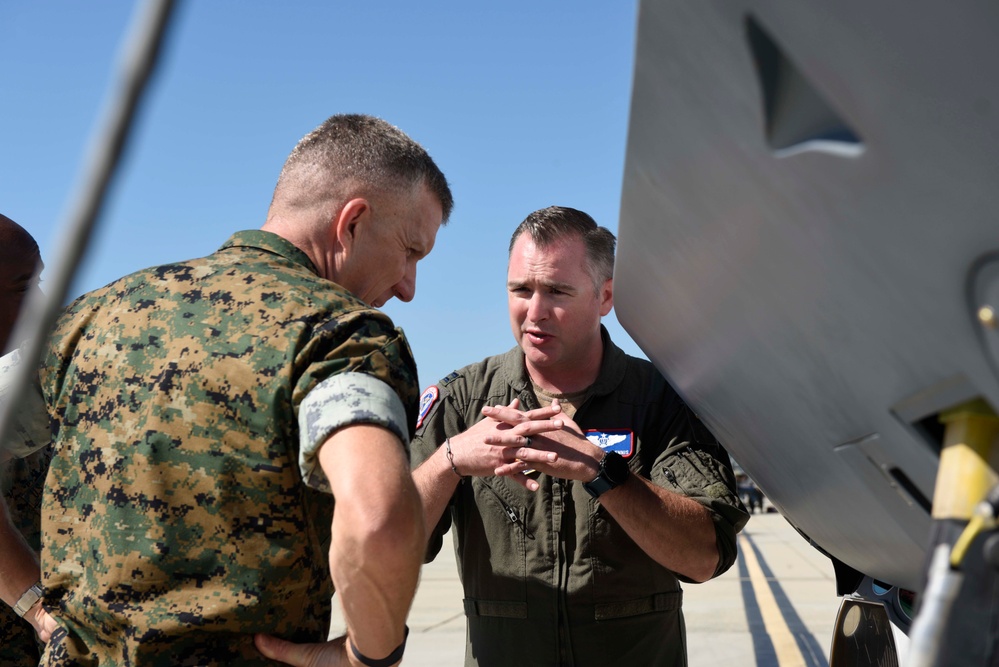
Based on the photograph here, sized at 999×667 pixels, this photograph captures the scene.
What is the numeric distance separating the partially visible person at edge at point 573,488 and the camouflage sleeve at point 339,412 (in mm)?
732

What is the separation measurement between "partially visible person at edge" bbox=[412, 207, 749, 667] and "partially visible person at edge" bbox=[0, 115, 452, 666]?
0.70m

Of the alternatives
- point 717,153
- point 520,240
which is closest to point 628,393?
point 520,240

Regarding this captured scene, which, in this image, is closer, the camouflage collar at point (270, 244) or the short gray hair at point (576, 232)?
the camouflage collar at point (270, 244)

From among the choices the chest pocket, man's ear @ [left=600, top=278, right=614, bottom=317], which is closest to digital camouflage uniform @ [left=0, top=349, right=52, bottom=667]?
the chest pocket

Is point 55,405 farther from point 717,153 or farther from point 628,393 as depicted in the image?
point 628,393

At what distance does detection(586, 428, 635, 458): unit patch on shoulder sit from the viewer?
2688 millimetres

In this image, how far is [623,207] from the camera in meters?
1.13

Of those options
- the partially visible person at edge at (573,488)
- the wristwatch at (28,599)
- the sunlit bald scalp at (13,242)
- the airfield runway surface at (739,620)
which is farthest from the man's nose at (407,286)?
the sunlit bald scalp at (13,242)

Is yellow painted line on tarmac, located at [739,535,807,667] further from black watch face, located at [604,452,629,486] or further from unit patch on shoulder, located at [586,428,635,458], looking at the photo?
black watch face, located at [604,452,629,486]

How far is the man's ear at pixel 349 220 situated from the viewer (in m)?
1.86

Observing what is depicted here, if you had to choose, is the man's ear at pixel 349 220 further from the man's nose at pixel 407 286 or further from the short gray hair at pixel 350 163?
the man's nose at pixel 407 286

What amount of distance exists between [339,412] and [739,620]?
856 centimetres

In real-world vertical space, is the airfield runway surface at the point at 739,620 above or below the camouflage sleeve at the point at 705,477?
below

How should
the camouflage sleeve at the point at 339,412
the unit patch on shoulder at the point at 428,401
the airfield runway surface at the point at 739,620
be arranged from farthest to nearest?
1. the airfield runway surface at the point at 739,620
2. the unit patch on shoulder at the point at 428,401
3. the camouflage sleeve at the point at 339,412
